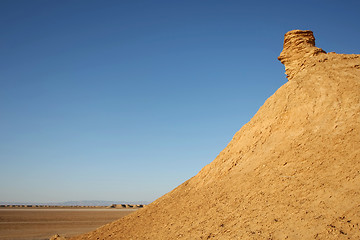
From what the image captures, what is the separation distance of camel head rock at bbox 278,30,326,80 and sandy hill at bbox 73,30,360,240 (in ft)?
0.16

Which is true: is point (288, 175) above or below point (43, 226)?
below

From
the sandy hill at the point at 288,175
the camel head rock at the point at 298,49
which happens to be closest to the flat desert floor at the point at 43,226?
the sandy hill at the point at 288,175

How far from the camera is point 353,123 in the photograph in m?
9.68

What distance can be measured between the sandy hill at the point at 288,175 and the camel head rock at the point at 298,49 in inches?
2.0

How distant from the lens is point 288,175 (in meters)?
9.32

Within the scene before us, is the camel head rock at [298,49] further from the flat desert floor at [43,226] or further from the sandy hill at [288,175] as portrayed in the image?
the flat desert floor at [43,226]

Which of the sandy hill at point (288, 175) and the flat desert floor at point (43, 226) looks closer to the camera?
the sandy hill at point (288, 175)

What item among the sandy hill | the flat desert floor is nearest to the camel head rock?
the sandy hill

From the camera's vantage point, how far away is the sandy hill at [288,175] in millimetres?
7398

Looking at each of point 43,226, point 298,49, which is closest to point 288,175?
point 298,49

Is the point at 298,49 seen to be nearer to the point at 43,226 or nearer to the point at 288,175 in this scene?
the point at 288,175

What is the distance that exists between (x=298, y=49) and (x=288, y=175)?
25.6 feet

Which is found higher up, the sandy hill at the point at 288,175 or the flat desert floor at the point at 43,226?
the flat desert floor at the point at 43,226

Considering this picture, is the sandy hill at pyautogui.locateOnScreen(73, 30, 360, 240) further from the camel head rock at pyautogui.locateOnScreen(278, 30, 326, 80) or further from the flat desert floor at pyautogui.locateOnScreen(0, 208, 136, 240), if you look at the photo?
the flat desert floor at pyautogui.locateOnScreen(0, 208, 136, 240)
